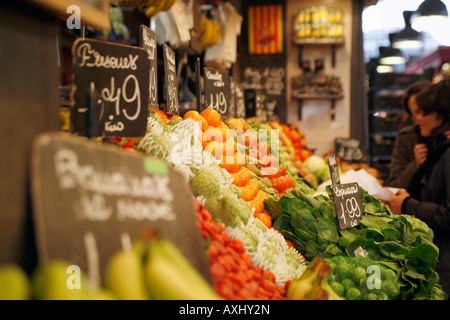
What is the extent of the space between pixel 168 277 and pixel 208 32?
495 centimetres

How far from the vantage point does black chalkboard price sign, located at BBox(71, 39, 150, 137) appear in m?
1.27

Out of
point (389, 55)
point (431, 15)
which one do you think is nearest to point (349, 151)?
point (431, 15)

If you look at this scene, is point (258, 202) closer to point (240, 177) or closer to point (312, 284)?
point (240, 177)

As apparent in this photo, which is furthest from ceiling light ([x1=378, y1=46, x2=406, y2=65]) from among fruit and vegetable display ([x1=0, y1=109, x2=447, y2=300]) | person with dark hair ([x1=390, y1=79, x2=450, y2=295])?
fruit and vegetable display ([x1=0, y1=109, x2=447, y2=300])

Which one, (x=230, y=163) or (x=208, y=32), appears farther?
(x=208, y=32)

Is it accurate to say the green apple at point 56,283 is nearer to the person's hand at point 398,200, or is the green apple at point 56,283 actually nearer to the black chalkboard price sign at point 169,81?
the black chalkboard price sign at point 169,81

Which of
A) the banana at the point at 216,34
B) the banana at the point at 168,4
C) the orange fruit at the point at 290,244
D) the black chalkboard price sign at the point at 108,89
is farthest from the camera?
the banana at the point at 216,34

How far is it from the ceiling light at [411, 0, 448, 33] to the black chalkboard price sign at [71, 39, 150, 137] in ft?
21.1

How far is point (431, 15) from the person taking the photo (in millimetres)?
6582

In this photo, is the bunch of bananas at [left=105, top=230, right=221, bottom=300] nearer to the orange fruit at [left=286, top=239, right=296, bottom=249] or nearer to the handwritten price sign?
the orange fruit at [left=286, top=239, right=296, bottom=249]

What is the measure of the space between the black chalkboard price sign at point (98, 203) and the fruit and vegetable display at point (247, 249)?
41 millimetres

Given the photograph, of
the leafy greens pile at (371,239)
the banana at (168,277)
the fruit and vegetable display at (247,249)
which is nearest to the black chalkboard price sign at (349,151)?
the fruit and vegetable display at (247,249)

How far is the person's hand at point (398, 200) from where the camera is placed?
317cm
